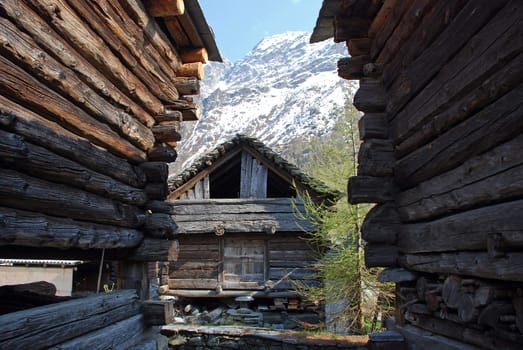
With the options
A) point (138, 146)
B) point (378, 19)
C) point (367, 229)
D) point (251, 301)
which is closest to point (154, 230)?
point (138, 146)

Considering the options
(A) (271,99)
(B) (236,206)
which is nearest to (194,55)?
(B) (236,206)

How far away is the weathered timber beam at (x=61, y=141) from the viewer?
2705 millimetres

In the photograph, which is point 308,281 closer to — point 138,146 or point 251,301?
point 251,301

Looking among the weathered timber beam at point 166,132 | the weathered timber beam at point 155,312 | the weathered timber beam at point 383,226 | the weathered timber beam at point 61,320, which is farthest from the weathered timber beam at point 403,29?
the weathered timber beam at point 61,320

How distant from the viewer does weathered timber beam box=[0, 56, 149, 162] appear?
106 inches

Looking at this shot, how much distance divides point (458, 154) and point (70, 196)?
330 centimetres

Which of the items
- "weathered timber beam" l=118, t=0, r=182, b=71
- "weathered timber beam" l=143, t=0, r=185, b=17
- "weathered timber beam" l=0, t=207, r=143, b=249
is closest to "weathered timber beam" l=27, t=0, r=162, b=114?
"weathered timber beam" l=118, t=0, r=182, b=71

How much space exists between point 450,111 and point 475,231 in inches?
40.9

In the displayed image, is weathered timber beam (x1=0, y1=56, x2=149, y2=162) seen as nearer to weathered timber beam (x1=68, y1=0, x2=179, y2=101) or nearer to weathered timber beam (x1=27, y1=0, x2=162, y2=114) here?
weathered timber beam (x1=27, y1=0, x2=162, y2=114)

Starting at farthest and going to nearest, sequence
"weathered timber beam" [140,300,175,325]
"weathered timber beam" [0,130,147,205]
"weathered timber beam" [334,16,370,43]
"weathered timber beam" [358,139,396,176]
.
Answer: "weathered timber beam" [334,16,370,43], "weathered timber beam" [140,300,175,325], "weathered timber beam" [358,139,396,176], "weathered timber beam" [0,130,147,205]

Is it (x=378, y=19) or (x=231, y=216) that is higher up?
(x=378, y=19)

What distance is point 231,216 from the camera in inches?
448

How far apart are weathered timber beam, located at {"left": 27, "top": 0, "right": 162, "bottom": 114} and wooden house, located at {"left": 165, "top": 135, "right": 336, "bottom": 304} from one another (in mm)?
6639

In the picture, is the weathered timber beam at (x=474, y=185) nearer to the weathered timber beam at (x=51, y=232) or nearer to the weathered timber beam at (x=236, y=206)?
the weathered timber beam at (x=51, y=232)
